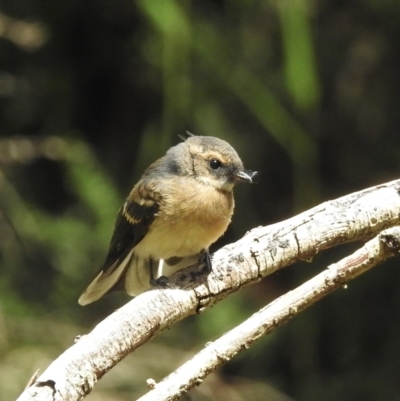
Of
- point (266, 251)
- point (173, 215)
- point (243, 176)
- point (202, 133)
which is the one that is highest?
point (202, 133)

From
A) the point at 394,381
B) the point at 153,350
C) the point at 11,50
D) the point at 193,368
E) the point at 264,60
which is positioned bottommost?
the point at 193,368

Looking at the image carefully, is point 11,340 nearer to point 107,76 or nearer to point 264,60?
point 107,76

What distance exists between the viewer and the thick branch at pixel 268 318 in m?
2.29

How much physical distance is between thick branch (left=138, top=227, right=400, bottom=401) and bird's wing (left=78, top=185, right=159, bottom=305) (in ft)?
3.78

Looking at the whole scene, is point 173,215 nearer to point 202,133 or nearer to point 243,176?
point 243,176

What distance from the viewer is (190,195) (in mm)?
3486

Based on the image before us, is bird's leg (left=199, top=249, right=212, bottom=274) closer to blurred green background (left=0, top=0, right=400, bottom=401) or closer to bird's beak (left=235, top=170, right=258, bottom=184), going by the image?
bird's beak (left=235, top=170, right=258, bottom=184)

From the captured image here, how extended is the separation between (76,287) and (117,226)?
4.15ft

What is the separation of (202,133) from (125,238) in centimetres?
139

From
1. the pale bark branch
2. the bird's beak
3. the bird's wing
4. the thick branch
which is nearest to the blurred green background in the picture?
the bird's wing

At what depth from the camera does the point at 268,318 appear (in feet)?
8.05

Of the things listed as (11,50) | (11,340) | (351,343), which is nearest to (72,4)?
(11,50)

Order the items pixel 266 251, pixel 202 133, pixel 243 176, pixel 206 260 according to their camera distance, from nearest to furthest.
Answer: pixel 266 251 → pixel 206 260 → pixel 243 176 → pixel 202 133

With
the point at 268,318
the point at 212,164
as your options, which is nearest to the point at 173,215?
the point at 212,164
